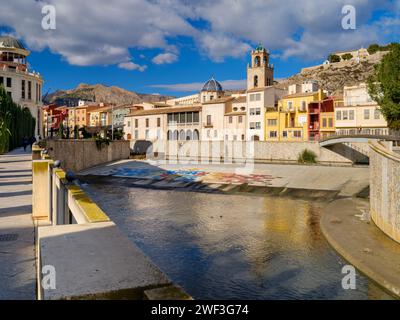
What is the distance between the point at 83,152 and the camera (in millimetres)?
67375

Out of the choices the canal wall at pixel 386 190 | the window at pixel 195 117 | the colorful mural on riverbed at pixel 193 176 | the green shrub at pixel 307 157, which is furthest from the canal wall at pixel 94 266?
the window at pixel 195 117

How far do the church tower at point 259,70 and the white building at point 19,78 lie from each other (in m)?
52.7

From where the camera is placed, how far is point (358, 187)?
43594 millimetres

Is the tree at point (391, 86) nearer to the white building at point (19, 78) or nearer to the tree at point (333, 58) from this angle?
the white building at point (19, 78)

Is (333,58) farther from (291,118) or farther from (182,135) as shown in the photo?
(291,118)

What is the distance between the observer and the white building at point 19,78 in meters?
77.8

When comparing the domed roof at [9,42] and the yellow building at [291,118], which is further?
the domed roof at [9,42]

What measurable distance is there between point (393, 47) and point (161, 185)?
36409 mm

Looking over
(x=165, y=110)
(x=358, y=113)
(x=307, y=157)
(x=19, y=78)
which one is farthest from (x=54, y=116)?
(x=358, y=113)

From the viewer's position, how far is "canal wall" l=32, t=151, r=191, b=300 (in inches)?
219

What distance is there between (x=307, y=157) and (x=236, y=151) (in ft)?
45.3
